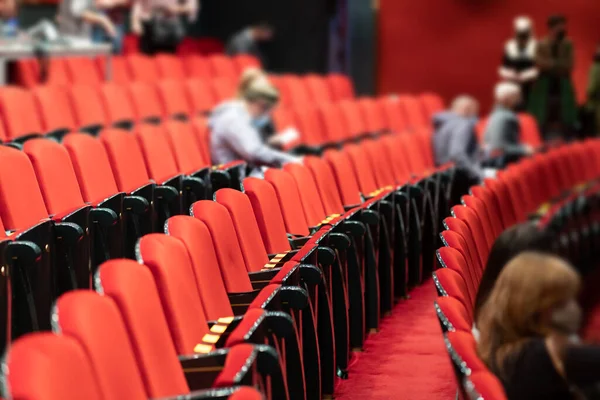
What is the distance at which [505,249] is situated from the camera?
30.9 inches

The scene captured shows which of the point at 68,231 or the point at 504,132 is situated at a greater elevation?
the point at 68,231

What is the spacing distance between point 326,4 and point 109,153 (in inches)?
89.9

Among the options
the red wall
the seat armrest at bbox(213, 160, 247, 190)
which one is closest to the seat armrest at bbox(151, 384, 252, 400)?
the seat armrest at bbox(213, 160, 247, 190)

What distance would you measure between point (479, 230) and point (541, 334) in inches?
21.9

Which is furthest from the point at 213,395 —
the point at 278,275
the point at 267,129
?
the point at 267,129

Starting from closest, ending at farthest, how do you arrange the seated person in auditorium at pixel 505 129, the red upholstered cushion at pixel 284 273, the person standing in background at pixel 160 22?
the red upholstered cushion at pixel 284 273 → the seated person in auditorium at pixel 505 129 → the person standing in background at pixel 160 22

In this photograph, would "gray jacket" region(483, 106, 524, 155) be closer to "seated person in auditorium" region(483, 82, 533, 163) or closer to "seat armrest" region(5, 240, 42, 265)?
"seated person in auditorium" region(483, 82, 533, 163)

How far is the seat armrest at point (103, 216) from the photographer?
0.98m

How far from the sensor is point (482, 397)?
0.60 meters

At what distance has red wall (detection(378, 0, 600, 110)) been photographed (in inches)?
132

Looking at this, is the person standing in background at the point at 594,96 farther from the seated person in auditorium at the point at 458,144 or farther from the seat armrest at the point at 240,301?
the seat armrest at the point at 240,301

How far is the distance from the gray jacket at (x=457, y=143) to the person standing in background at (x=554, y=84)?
3.38ft

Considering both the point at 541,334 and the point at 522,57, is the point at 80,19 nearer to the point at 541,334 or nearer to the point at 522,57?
the point at 522,57

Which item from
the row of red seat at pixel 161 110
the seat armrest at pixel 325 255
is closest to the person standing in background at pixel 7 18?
the row of red seat at pixel 161 110
